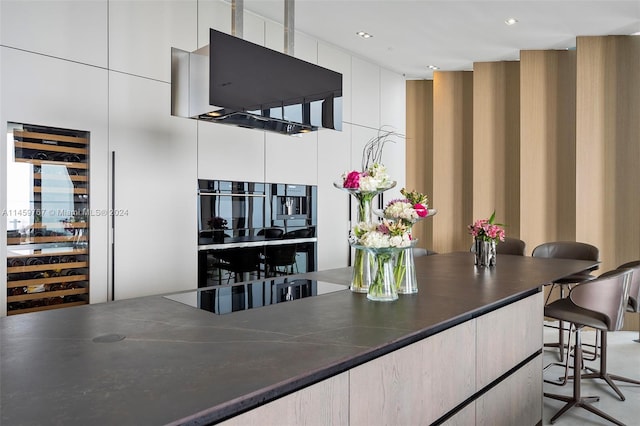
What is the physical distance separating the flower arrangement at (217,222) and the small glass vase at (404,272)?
2.04m

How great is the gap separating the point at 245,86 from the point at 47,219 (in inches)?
63.4

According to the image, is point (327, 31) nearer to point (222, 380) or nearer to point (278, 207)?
point (278, 207)

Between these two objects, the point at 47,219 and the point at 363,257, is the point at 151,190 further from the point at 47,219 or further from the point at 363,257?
the point at 363,257

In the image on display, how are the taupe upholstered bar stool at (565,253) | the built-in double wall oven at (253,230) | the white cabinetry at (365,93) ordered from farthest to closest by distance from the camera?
the white cabinetry at (365,93), the taupe upholstered bar stool at (565,253), the built-in double wall oven at (253,230)

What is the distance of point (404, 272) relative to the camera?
2105 mm

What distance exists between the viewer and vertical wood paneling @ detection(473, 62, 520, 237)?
568 cm

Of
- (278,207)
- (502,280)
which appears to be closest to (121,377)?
(502,280)

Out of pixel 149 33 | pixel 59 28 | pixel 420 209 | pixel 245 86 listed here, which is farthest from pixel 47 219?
pixel 420 209

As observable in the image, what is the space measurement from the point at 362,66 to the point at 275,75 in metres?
3.21

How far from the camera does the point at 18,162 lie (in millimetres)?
2732

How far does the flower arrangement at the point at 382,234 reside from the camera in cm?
188

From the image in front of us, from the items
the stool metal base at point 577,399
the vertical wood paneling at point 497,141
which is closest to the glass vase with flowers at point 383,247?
the stool metal base at point 577,399

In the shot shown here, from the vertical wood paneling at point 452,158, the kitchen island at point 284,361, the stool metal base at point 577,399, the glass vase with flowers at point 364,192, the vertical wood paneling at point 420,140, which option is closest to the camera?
the kitchen island at point 284,361

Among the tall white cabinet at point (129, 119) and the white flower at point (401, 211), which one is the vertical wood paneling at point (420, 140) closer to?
the tall white cabinet at point (129, 119)
